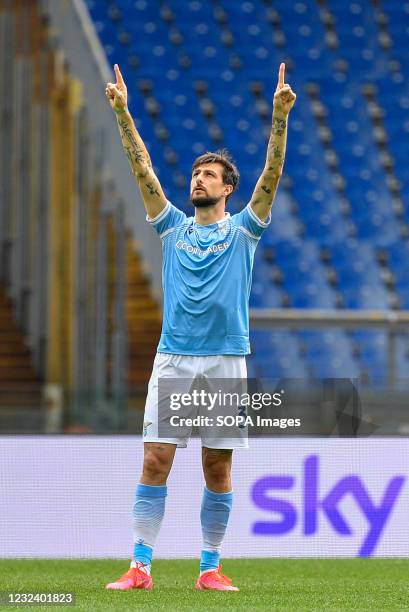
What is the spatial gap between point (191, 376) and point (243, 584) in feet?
3.22

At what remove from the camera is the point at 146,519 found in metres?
4.88

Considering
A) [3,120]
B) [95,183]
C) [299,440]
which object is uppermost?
[3,120]

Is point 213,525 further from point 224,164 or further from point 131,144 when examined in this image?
point 131,144

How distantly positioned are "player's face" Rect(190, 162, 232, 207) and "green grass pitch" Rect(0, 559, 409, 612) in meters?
1.51

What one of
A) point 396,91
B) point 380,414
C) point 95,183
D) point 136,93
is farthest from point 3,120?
point 380,414

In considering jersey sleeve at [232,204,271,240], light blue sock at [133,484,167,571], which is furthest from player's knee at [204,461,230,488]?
jersey sleeve at [232,204,271,240]

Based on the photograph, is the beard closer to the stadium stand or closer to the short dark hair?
the short dark hair

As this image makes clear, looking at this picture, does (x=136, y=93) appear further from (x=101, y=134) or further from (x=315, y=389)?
(x=315, y=389)

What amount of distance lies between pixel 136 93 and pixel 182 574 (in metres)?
10.2

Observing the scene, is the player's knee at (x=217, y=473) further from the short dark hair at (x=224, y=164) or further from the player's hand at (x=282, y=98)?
the player's hand at (x=282, y=98)

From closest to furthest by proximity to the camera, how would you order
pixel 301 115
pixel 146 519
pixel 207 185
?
1. pixel 146 519
2. pixel 207 185
3. pixel 301 115

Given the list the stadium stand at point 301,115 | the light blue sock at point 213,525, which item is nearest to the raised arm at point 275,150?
the light blue sock at point 213,525

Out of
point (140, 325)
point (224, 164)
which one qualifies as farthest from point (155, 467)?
point (140, 325)

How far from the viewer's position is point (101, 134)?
43.8 feet
